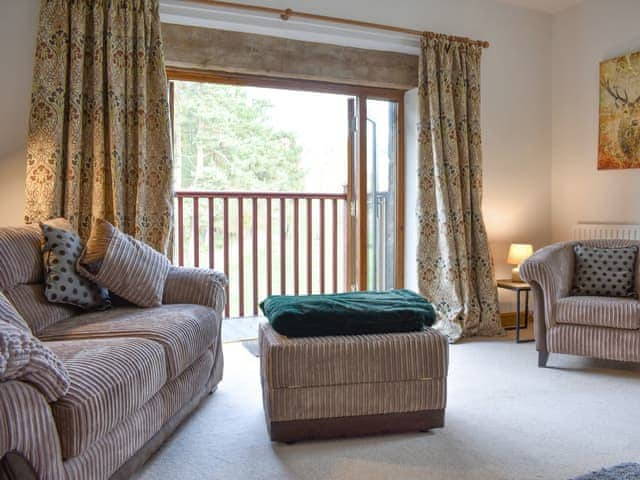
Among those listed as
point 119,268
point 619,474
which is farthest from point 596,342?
point 119,268

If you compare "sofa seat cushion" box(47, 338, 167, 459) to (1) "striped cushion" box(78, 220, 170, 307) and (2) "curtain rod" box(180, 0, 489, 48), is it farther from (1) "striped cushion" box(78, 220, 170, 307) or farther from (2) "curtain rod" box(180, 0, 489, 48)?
(2) "curtain rod" box(180, 0, 489, 48)

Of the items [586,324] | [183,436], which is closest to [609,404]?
[586,324]

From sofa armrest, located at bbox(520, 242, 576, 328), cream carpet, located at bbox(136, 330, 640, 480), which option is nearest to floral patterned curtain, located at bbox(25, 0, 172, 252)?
cream carpet, located at bbox(136, 330, 640, 480)

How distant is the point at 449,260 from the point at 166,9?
100 inches

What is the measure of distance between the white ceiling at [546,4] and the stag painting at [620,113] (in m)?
0.62

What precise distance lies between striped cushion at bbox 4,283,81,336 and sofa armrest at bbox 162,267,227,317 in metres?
0.48

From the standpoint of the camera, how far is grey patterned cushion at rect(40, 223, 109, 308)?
2.29 metres

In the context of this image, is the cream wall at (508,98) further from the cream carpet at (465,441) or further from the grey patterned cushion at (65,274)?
the grey patterned cushion at (65,274)

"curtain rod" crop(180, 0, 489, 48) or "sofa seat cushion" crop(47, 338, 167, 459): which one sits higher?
"curtain rod" crop(180, 0, 489, 48)

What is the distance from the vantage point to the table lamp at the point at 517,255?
3944 mm

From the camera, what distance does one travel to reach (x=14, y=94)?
3.00 m

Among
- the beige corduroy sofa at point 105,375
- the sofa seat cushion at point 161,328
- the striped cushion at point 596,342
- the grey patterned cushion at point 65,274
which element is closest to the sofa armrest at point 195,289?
the beige corduroy sofa at point 105,375

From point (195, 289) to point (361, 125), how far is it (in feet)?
6.71

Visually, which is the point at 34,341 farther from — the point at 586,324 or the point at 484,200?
the point at 484,200
